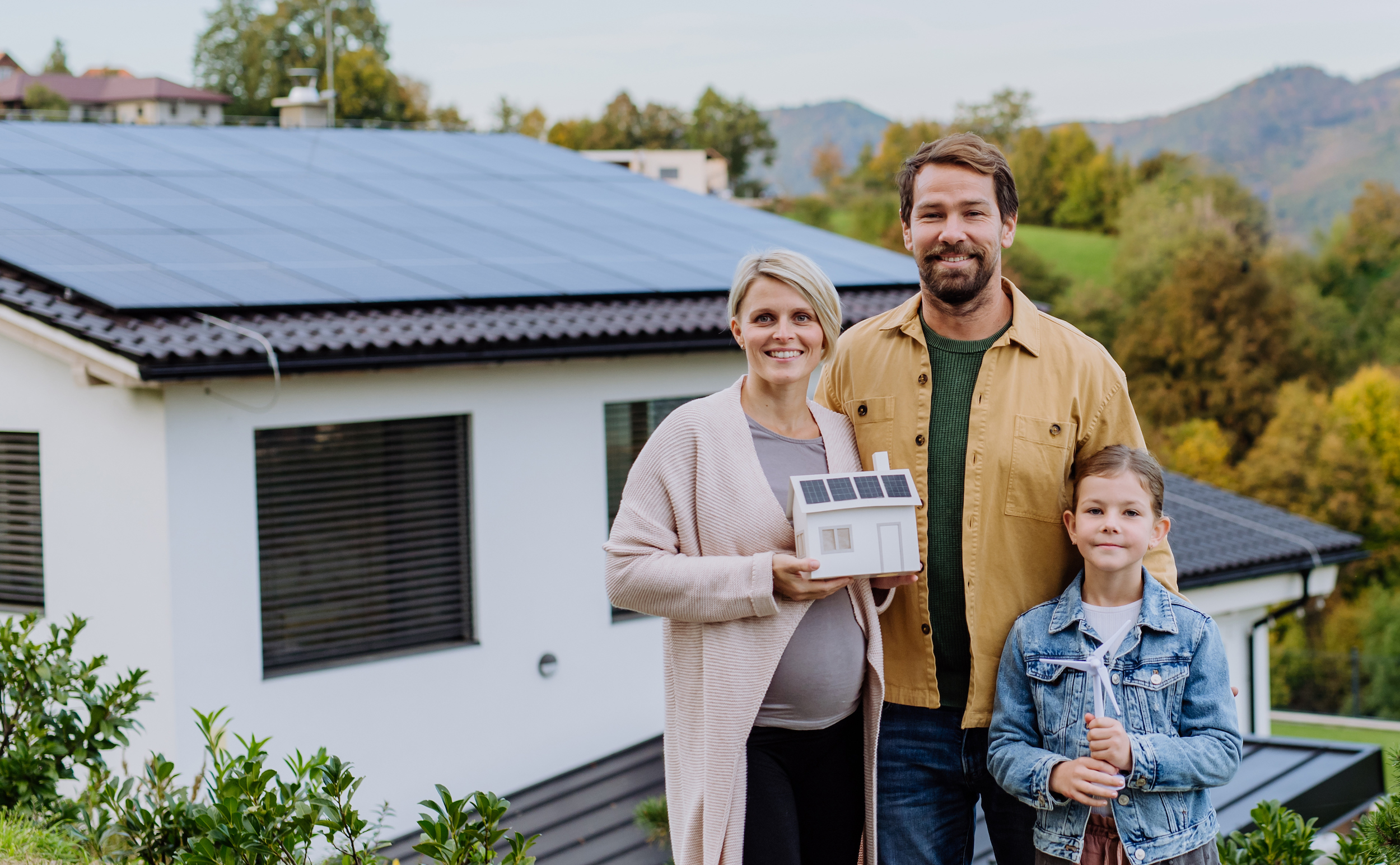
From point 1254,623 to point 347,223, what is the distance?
10.1 metres

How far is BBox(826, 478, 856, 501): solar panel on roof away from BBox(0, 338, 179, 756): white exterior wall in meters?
5.24

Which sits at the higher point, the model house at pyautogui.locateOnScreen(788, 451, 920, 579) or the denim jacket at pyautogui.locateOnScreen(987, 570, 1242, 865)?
the model house at pyautogui.locateOnScreen(788, 451, 920, 579)

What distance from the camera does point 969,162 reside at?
3207 millimetres

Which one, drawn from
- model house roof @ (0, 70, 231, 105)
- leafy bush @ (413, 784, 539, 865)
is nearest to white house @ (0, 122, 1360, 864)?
leafy bush @ (413, 784, 539, 865)

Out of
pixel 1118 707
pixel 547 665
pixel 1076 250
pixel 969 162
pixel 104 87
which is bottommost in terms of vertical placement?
pixel 547 665

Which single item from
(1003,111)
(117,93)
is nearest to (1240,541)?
(1003,111)

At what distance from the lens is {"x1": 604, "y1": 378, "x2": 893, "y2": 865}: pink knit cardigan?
301 centimetres

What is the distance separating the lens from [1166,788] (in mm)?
3021

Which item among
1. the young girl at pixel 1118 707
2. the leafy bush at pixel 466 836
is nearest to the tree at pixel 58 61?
the leafy bush at pixel 466 836

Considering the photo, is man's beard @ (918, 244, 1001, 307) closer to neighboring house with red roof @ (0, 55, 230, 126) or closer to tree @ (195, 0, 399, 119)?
tree @ (195, 0, 399, 119)

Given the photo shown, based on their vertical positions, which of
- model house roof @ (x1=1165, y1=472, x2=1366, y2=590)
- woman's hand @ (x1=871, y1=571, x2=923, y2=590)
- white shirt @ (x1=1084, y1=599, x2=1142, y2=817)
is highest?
woman's hand @ (x1=871, y1=571, x2=923, y2=590)

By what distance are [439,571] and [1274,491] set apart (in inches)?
1662

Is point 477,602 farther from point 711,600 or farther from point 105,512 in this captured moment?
point 711,600

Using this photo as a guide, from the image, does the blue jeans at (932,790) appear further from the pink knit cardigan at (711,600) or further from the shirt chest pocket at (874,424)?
the shirt chest pocket at (874,424)
